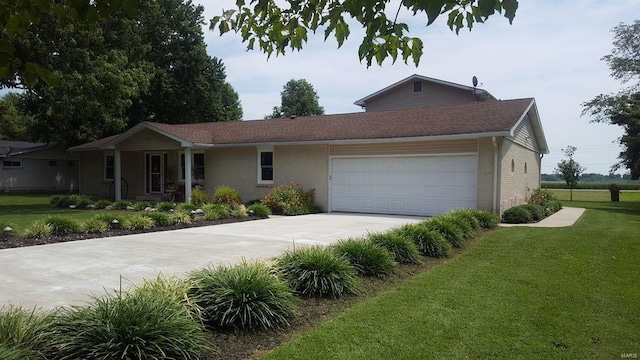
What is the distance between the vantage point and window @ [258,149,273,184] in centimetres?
1894

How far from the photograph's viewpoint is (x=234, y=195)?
704 inches

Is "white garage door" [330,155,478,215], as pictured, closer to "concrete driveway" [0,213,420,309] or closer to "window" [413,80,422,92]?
"concrete driveway" [0,213,420,309]

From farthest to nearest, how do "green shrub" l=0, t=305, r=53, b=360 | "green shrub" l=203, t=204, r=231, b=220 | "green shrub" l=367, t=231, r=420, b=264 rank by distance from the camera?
1. "green shrub" l=203, t=204, r=231, b=220
2. "green shrub" l=367, t=231, r=420, b=264
3. "green shrub" l=0, t=305, r=53, b=360

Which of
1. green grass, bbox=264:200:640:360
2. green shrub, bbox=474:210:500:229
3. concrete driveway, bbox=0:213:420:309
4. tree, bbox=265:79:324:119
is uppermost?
tree, bbox=265:79:324:119

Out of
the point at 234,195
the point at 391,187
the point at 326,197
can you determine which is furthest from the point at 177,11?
the point at 391,187

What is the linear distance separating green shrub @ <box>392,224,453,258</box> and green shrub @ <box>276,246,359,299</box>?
8.28 feet

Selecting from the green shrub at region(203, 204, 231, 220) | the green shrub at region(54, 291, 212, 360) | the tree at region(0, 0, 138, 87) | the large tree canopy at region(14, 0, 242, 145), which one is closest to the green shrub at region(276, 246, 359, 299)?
the green shrub at region(54, 291, 212, 360)

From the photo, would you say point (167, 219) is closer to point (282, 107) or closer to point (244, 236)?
point (244, 236)

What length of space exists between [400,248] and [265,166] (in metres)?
12.4

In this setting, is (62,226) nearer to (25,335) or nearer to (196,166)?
(25,335)

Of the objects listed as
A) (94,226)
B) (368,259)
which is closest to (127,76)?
(94,226)

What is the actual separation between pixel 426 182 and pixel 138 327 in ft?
42.7

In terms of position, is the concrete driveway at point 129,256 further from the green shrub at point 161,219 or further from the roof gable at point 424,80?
the roof gable at point 424,80

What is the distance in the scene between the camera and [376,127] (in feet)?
55.8
